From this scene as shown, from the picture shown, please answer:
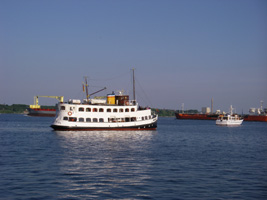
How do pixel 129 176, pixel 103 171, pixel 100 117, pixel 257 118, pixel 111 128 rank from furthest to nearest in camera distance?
pixel 257 118 < pixel 111 128 < pixel 100 117 < pixel 103 171 < pixel 129 176

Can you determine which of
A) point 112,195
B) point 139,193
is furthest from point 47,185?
point 139,193

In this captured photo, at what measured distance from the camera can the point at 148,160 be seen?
31812mm

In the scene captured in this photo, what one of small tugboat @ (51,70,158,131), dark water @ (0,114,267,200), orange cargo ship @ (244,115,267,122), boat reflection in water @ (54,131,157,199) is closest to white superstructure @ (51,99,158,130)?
small tugboat @ (51,70,158,131)

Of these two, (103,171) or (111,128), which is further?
(111,128)

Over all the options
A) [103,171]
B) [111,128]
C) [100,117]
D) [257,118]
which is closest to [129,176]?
[103,171]

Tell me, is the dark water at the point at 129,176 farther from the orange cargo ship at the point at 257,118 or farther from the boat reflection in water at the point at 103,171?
the orange cargo ship at the point at 257,118

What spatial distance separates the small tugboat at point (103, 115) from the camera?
2554 inches

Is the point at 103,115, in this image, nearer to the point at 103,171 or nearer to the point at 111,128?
the point at 111,128

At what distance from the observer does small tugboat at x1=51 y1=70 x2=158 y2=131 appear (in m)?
64.9

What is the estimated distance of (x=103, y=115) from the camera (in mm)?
67625

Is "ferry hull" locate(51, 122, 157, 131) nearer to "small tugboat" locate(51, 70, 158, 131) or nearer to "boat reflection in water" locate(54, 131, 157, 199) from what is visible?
"small tugboat" locate(51, 70, 158, 131)

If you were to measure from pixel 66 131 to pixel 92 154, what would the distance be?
3398 cm

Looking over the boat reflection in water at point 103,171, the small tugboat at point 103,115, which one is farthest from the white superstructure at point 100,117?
the boat reflection in water at point 103,171

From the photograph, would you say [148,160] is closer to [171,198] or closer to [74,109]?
[171,198]
